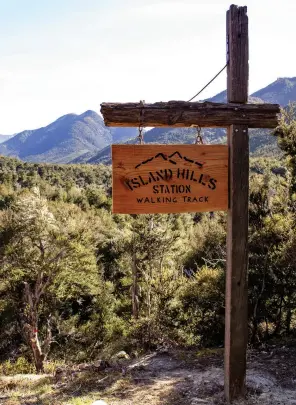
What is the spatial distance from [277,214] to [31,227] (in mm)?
10706

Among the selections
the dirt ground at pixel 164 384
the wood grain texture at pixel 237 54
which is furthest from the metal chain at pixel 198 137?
the dirt ground at pixel 164 384

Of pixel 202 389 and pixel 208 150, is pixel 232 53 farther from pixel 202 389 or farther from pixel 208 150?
pixel 202 389

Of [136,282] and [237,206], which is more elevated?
[237,206]

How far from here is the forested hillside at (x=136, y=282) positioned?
11.5 meters

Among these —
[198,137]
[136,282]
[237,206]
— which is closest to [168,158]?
[198,137]

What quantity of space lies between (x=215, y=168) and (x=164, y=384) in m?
3.30

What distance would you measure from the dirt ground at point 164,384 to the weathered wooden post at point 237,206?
649mm

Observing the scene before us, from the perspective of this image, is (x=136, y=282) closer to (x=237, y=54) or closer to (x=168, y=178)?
(x=168, y=178)

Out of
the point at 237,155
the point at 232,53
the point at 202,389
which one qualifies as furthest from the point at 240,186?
the point at 202,389

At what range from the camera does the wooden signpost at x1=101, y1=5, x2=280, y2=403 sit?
4.07 metres

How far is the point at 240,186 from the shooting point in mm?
4422

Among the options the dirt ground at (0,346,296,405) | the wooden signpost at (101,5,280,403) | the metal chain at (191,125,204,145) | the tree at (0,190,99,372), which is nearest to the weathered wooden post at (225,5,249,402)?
the wooden signpost at (101,5,280,403)

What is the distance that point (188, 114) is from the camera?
14.0 feet

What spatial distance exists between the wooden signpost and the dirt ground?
1.82 feet
